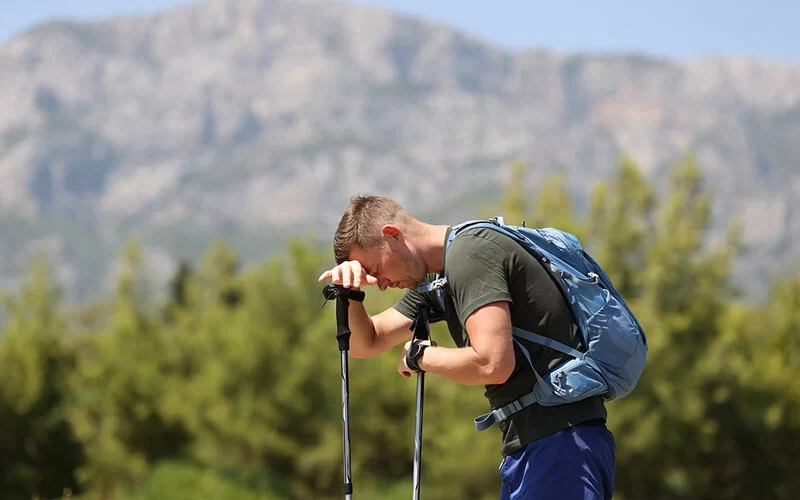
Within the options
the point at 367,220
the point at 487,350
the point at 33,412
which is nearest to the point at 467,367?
the point at 487,350

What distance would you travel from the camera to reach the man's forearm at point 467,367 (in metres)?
2.75

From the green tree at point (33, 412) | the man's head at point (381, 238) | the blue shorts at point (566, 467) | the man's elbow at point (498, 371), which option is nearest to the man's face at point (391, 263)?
the man's head at point (381, 238)

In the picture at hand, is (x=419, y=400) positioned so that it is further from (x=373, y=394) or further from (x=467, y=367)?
(x=373, y=394)

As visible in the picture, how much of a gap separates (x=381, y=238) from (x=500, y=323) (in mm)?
450

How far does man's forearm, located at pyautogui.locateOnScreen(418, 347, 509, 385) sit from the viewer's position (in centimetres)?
275

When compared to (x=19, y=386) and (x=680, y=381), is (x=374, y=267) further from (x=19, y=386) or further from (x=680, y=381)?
(x=19, y=386)

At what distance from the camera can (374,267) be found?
2965 mm

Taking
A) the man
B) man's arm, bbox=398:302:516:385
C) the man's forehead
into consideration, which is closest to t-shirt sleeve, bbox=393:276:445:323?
the man

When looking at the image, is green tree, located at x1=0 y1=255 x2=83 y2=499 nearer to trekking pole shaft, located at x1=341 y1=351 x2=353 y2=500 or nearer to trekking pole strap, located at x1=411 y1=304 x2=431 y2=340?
trekking pole shaft, located at x1=341 y1=351 x2=353 y2=500

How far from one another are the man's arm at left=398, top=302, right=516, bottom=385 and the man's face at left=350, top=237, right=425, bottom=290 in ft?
0.97

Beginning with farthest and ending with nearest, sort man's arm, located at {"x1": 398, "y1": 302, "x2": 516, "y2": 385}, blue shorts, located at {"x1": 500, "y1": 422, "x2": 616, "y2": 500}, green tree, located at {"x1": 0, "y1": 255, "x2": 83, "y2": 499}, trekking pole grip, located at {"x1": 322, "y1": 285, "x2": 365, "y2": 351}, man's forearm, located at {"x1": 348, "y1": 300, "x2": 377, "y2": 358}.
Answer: green tree, located at {"x1": 0, "y1": 255, "x2": 83, "y2": 499}
man's forearm, located at {"x1": 348, "y1": 300, "x2": 377, "y2": 358}
trekking pole grip, located at {"x1": 322, "y1": 285, "x2": 365, "y2": 351}
blue shorts, located at {"x1": 500, "y1": 422, "x2": 616, "y2": 500}
man's arm, located at {"x1": 398, "y1": 302, "x2": 516, "y2": 385}

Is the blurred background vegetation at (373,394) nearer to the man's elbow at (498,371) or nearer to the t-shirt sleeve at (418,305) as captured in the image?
the t-shirt sleeve at (418,305)

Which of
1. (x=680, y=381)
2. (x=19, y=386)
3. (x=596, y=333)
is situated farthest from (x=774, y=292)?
(x=596, y=333)

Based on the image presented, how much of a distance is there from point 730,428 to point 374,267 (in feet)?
80.3
